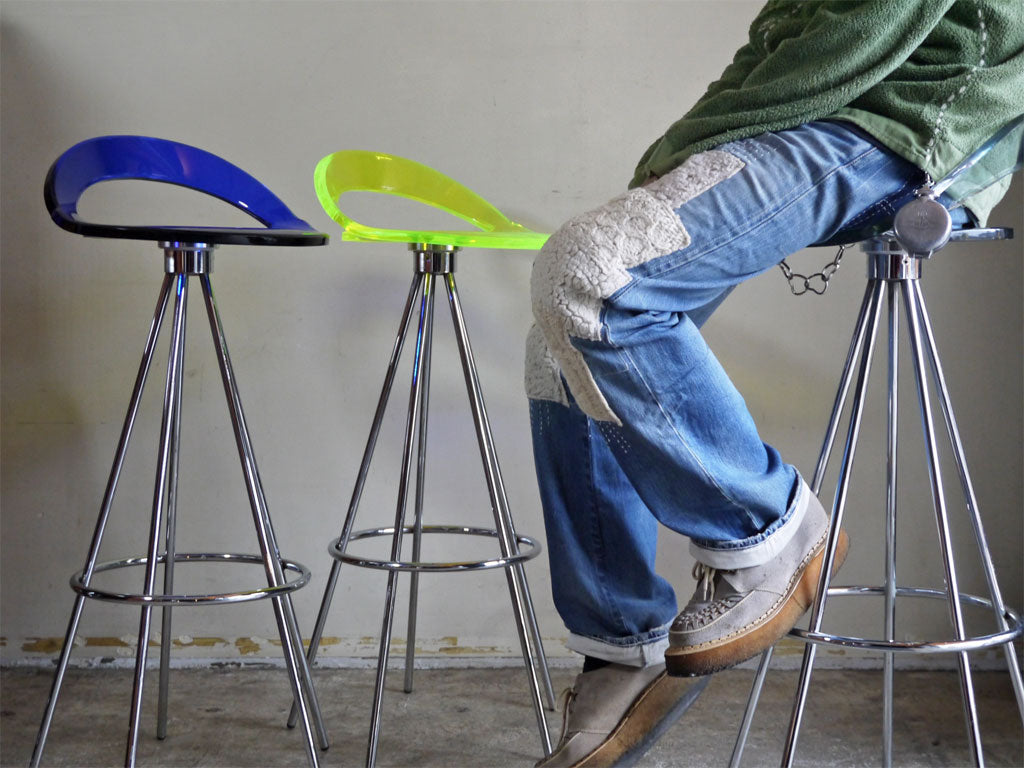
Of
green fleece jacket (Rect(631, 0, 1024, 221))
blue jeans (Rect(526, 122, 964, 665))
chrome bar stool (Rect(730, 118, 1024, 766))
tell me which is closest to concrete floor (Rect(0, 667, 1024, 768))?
chrome bar stool (Rect(730, 118, 1024, 766))

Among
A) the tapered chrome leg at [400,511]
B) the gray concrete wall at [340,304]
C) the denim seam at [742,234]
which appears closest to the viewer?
the denim seam at [742,234]

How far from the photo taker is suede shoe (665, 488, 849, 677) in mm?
1265

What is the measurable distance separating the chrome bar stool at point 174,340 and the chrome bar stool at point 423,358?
0.11m

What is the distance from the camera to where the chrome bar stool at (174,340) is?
154 centimetres

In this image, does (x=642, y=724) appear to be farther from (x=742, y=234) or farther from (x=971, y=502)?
(x=742, y=234)

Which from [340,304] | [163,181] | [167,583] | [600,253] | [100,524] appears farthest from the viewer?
[340,304]

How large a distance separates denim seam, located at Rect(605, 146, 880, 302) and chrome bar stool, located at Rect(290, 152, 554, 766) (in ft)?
1.52

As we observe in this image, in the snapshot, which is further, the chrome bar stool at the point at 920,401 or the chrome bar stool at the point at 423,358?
the chrome bar stool at the point at 423,358

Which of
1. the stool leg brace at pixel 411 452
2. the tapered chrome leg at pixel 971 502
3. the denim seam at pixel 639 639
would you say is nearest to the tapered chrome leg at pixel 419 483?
the stool leg brace at pixel 411 452

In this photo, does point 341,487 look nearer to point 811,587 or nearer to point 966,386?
point 811,587

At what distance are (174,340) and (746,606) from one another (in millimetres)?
945

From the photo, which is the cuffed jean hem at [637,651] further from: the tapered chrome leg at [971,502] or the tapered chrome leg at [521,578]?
the tapered chrome leg at [971,502]

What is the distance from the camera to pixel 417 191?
1973 mm

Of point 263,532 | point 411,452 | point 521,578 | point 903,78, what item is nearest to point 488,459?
point 411,452
